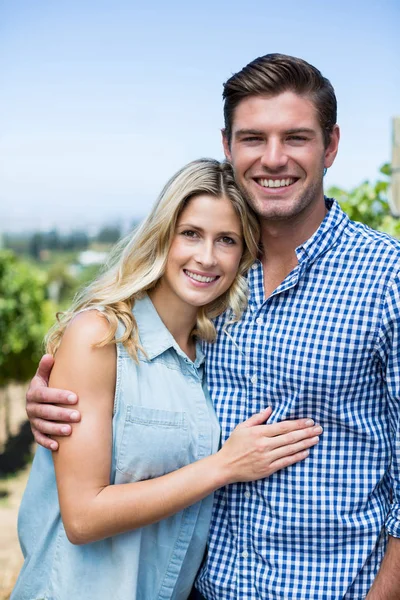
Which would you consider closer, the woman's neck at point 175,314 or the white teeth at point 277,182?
the white teeth at point 277,182

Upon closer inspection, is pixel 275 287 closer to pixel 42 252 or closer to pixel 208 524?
pixel 208 524

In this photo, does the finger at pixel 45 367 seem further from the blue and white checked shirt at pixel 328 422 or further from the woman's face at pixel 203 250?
the blue and white checked shirt at pixel 328 422

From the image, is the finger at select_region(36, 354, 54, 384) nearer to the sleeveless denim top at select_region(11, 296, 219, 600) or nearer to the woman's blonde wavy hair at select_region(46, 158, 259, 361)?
the woman's blonde wavy hair at select_region(46, 158, 259, 361)

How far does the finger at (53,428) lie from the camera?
5.79 feet

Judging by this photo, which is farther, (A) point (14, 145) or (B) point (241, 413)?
(A) point (14, 145)

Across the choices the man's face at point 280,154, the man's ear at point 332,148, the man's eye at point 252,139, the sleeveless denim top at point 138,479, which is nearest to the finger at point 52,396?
the sleeveless denim top at point 138,479

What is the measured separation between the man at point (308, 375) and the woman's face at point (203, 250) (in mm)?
110

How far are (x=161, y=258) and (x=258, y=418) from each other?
0.57 metres

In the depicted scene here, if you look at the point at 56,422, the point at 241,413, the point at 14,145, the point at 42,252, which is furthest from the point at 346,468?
the point at 14,145

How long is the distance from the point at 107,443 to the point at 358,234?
92 centimetres

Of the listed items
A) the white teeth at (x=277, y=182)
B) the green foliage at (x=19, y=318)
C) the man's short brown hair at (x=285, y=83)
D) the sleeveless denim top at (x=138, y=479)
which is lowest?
the green foliage at (x=19, y=318)

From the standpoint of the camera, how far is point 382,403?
1783 millimetres

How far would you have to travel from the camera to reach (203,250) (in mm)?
1955

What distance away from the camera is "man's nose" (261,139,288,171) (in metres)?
1.85
